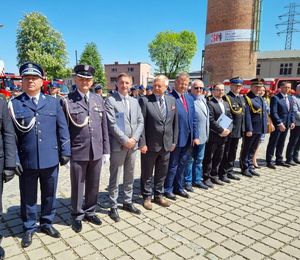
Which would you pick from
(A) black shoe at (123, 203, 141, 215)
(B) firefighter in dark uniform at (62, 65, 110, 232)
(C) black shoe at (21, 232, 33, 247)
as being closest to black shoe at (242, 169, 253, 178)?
(A) black shoe at (123, 203, 141, 215)

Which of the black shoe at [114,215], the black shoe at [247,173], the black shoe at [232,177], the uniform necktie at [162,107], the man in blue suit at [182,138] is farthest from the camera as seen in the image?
the black shoe at [247,173]

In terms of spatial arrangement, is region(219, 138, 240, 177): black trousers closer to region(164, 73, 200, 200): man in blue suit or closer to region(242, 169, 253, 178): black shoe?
region(242, 169, 253, 178): black shoe

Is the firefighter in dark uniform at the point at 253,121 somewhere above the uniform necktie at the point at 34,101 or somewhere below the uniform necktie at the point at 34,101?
below

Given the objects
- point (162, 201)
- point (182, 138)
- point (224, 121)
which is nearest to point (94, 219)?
point (162, 201)

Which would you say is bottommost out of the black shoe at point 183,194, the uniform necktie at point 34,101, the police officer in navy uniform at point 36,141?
the black shoe at point 183,194

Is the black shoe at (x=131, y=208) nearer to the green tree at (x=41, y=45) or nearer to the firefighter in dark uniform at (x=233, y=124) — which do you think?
the firefighter in dark uniform at (x=233, y=124)

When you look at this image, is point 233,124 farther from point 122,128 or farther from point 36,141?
point 36,141

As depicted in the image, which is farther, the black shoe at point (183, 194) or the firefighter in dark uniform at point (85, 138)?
the black shoe at point (183, 194)

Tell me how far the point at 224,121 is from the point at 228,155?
96 cm

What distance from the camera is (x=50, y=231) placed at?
136 inches

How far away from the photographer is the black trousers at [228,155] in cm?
572

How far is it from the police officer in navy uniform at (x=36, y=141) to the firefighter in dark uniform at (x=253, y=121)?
4.11m

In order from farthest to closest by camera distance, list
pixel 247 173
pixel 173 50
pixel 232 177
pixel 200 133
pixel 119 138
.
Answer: pixel 173 50, pixel 247 173, pixel 232 177, pixel 200 133, pixel 119 138

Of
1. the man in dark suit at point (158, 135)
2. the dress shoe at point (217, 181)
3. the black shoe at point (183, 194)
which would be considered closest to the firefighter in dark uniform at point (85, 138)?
the man in dark suit at point (158, 135)
